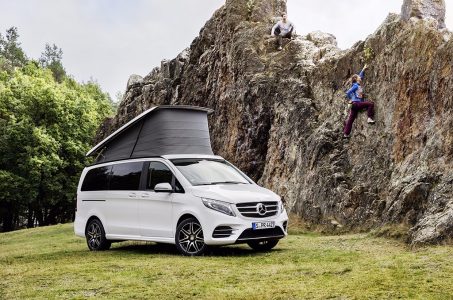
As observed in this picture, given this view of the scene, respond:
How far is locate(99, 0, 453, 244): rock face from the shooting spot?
15453 millimetres

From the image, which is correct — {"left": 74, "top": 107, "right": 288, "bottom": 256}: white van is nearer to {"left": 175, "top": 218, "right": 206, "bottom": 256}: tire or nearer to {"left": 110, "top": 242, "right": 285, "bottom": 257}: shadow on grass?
{"left": 175, "top": 218, "right": 206, "bottom": 256}: tire

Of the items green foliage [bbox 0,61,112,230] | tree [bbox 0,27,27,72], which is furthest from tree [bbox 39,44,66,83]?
green foliage [bbox 0,61,112,230]

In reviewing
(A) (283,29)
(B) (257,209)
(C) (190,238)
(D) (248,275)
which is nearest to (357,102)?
(B) (257,209)

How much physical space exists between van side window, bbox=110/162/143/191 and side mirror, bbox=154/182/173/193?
978 mm

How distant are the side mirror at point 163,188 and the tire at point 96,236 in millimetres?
2621

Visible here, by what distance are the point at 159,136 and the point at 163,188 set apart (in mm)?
3403

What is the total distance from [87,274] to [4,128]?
38052 millimetres

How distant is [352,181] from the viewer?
747 inches

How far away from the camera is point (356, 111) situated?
1988cm

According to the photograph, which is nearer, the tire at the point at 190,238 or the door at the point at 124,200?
the tire at the point at 190,238

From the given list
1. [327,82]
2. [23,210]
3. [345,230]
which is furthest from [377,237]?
[23,210]

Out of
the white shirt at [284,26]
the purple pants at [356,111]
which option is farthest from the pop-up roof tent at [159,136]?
the white shirt at [284,26]

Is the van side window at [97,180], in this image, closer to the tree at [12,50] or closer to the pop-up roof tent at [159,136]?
the pop-up roof tent at [159,136]

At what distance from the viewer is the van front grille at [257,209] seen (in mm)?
12666
